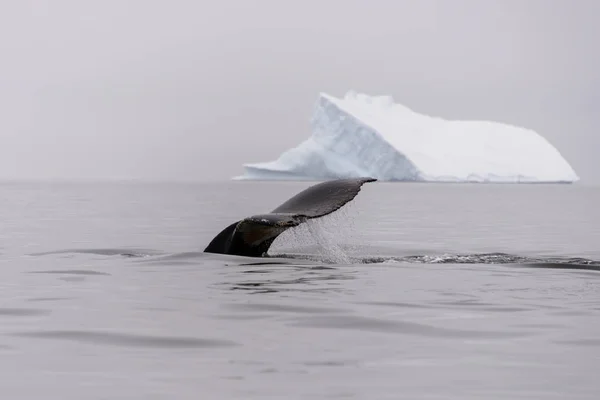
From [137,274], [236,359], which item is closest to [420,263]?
[137,274]

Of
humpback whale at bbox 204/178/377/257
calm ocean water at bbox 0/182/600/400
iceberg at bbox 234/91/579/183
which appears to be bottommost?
calm ocean water at bbox 0/182/600/400

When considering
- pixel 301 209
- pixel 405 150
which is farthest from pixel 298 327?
pixel 405 150

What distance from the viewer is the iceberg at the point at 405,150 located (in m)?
66.5

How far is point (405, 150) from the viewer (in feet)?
241

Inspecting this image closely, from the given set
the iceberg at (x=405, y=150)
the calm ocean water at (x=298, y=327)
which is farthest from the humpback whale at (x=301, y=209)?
the iceberg at (x=405, y=150)

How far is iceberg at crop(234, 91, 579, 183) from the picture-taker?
66.5 m

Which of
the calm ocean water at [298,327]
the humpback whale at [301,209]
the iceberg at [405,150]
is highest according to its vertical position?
the iceberg at [405,150]

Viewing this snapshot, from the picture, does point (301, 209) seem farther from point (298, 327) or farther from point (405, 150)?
point (405, 150)

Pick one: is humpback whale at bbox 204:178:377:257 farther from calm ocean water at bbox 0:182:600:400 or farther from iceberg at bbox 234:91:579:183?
iceberg at bbox 234:91:579:183

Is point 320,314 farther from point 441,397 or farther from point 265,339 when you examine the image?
point 441,397

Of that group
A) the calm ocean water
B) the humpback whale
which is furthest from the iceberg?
the calm ocean water

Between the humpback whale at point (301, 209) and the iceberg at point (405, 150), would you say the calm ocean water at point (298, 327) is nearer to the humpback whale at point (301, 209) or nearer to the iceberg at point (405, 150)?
the humpback whale at point (301, 209)

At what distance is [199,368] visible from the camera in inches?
188

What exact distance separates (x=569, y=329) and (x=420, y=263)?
15.9 ft
